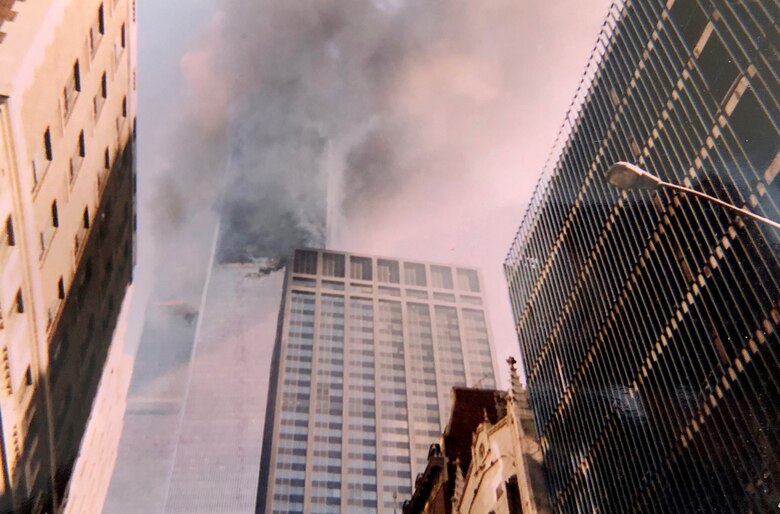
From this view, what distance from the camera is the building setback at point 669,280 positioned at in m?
25.8

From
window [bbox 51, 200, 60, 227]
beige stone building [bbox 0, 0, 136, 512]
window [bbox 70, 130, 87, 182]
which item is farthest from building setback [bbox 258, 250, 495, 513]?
window [bbox 51, 200, 60, 227]

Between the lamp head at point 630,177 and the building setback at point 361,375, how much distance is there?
126m

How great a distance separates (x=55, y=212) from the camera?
33.6 meters

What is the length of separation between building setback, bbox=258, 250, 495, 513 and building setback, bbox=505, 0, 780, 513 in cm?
9782

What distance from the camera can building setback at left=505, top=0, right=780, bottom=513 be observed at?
25812 millimetres

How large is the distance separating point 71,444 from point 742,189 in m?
43.1

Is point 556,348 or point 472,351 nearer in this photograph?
point 556,348

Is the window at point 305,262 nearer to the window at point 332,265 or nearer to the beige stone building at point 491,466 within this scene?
the window at point 332,265

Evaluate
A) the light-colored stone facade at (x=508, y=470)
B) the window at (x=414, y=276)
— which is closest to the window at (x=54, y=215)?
the light-colored stone facade at (x=508, y=470)

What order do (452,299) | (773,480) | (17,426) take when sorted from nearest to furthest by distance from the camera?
(773,480) < (17,426) < (452,299)

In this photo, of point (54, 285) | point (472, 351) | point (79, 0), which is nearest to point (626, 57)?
point (79, 0)

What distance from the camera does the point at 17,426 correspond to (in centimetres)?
3077

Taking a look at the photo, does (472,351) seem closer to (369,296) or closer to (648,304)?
(369,296)

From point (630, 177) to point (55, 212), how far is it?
28309mm
